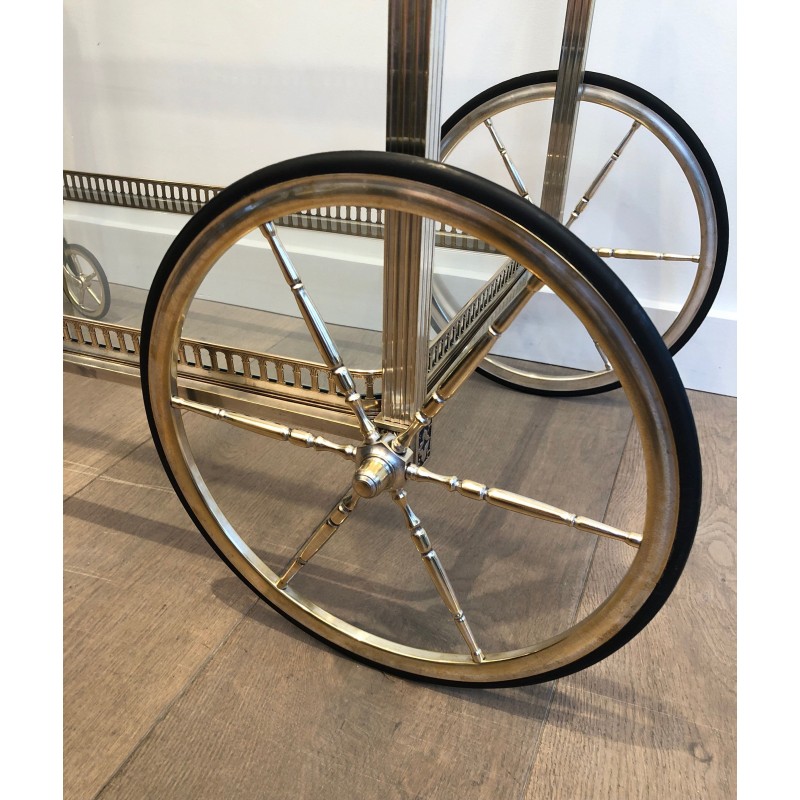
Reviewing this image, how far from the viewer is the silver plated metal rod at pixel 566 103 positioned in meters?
1.04

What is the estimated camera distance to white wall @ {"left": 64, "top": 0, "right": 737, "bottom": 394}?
3.73ft

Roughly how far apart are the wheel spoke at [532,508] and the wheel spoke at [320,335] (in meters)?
0.08

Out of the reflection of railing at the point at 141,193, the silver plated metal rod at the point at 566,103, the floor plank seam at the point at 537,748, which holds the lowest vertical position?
the floor plank seam at the point at 537,748

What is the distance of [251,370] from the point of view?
83 centimetres

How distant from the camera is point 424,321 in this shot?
2.29 ft

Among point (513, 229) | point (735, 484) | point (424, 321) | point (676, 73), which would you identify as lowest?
point (735, 484)

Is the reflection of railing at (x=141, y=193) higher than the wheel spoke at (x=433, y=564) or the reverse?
higher

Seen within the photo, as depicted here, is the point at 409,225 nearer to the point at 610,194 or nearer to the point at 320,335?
the point at 320,335

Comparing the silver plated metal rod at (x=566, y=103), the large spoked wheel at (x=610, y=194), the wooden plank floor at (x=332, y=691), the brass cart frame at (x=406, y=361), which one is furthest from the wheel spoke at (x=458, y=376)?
the large spoked wheel at (x=610, y=194)

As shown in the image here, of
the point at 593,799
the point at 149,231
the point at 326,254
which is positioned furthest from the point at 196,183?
the point at 593,799

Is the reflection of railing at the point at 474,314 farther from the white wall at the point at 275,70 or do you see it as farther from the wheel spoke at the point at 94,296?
the wheel spoke at the point at 94,296

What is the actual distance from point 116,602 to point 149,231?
527 mm

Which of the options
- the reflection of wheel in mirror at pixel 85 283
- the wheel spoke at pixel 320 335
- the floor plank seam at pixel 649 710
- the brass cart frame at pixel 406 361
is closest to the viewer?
the brass cart frame at pixel 406 361
